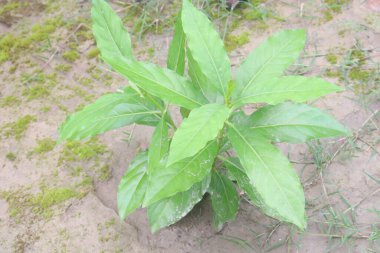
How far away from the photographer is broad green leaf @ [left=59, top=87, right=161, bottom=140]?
1.91 meters

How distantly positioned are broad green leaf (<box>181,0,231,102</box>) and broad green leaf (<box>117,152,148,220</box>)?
2.05 ft

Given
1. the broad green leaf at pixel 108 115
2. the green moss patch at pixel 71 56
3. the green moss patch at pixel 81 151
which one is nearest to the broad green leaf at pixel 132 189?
the broad green leaf at pixel 108 115

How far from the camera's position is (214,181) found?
224 cm

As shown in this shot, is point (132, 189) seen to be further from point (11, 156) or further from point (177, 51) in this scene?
point (11, 156)

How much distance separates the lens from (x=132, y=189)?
2129 mm

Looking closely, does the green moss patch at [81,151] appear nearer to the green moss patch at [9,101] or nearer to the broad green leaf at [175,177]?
the green moss patch at [9,101]

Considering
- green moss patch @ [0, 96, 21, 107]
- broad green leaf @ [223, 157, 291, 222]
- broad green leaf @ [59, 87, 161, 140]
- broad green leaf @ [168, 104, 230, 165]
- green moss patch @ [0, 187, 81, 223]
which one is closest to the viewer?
broad green leaf @ [168, 104, 230, 165]

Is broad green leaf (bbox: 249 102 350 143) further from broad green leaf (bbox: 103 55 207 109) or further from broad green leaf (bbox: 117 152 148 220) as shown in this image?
broad green leaf (bbox: 117 152 148 220)

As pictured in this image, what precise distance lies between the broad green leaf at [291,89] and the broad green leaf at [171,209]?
0.64 m

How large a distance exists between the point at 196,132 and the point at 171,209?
0.69 metres

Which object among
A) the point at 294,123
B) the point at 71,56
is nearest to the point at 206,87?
the point at 294,123

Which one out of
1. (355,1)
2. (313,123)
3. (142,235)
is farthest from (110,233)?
(355,1)

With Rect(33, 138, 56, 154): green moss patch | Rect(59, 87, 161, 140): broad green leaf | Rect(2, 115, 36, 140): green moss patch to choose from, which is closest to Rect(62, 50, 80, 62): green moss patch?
Rect(2, 115, 36, 140): green moss patch

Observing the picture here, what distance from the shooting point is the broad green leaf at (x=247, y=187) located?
2.04m
